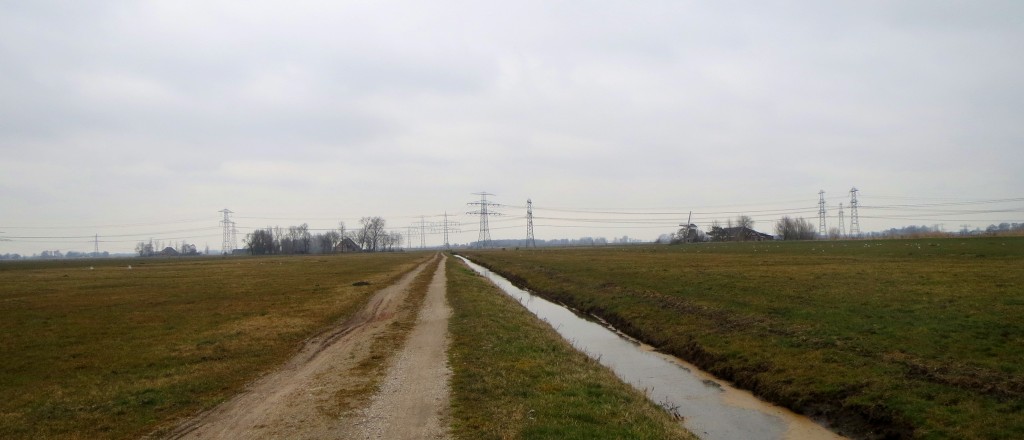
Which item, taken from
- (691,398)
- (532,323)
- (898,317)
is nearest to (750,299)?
(898,317)

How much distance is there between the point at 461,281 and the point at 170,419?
120 feet

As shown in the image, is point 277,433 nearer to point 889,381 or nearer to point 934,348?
point 889,381

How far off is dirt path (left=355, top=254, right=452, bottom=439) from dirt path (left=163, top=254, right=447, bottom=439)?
0.07 ft

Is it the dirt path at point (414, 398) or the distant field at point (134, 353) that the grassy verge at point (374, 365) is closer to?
the dirt path at point (414, 398)

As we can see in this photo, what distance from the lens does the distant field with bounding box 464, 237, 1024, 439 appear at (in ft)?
42.1

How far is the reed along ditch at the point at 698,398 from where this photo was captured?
13523 mm

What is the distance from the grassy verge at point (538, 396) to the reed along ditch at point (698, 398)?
4.36 ft

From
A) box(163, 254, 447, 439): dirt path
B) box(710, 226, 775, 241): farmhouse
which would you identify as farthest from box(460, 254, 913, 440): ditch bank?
box(710, 226, 775, 241): farmhouse

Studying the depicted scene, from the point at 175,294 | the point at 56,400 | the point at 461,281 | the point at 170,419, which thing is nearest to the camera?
the point at 170,419

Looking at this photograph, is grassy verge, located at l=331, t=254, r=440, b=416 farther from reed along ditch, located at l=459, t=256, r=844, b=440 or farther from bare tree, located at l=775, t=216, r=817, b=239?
bare tree, located at l=775, t=216, r=817, b=239

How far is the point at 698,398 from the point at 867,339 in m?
6.53

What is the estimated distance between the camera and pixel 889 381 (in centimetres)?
1451

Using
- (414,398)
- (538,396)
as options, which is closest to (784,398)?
(538,396)

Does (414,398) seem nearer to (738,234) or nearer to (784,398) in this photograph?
(784,398)
